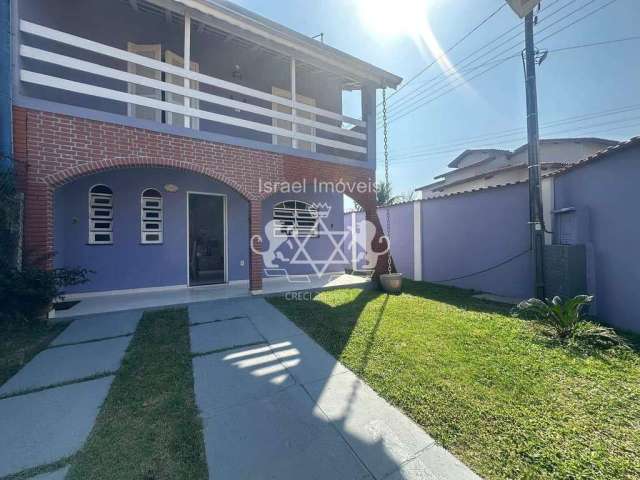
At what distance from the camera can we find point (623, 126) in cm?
1823

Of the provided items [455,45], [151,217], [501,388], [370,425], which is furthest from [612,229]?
[151,217]

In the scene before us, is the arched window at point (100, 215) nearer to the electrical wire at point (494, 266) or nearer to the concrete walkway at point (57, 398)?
the concrete walkway at point (57, 398)

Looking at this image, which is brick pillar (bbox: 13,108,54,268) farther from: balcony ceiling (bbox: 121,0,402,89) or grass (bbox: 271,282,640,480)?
grass (bbox: 271,282,640,480)

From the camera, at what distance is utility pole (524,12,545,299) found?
18.6 feet

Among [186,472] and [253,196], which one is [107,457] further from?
[253,196]

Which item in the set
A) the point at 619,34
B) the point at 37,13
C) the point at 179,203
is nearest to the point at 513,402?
the point at 179,203

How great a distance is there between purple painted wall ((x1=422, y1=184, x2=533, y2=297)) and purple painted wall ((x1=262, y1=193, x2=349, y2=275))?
3.09 m

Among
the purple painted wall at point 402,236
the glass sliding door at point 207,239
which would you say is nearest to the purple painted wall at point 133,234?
the glass sliding door at point 207,239

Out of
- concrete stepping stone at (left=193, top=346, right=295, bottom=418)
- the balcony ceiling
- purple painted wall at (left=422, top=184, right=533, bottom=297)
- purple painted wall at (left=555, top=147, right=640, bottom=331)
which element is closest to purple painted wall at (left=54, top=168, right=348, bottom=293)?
the balcony ceiling

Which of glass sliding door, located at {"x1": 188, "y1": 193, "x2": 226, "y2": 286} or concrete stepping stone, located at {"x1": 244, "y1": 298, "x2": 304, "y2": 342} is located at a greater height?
glass sliding door, located at {"x1": 188, "y1": 193, "x2": 226, "y2": 286}

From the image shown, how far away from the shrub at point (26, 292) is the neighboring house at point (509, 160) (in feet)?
42.2

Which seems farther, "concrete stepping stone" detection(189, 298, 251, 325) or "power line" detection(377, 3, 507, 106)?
"power line" detection(377, 3, 507, 106)

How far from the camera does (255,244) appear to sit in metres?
6.43

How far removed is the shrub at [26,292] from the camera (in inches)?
156
